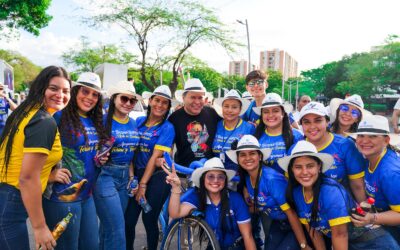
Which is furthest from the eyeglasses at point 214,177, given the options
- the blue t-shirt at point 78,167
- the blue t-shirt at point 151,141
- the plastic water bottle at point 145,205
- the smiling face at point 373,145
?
the smiling face at point 373,145

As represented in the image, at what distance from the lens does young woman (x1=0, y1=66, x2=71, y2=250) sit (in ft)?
6.73

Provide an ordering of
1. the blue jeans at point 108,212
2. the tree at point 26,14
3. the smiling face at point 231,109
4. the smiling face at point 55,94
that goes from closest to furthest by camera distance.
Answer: the smiling face at point 55,94 → the blue jeans at point 108,212 → the smiling face at point 231,109 → the tree at point 26,14

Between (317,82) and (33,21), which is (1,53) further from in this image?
(317,82)

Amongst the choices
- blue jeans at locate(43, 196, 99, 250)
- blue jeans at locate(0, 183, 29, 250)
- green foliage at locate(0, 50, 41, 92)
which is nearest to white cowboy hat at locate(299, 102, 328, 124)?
blue jeans at locate(43, 196, 99, 250)

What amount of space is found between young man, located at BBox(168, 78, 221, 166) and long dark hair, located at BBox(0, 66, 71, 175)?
1924mm

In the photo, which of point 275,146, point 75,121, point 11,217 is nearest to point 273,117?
point 275,146

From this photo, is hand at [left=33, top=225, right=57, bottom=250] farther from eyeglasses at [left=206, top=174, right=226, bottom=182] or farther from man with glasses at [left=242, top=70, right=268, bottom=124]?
man with glasses at [left=242, top=70, right=268, bottom=124]

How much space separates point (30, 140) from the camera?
204 centimetres

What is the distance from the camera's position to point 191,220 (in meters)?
3.52

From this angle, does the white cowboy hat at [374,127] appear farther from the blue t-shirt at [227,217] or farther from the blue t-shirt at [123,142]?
the blue t-shirt at [123,142]

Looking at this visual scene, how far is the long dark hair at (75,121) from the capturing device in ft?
9.16

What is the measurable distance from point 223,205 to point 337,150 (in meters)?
1.32

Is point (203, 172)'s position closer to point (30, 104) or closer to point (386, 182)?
point (386, 182)

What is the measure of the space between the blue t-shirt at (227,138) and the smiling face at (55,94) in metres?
2.11
